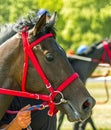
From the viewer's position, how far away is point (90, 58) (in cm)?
1052

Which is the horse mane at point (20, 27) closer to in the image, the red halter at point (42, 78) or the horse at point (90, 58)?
the red halter at point (42, 78)

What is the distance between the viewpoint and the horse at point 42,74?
153 inches

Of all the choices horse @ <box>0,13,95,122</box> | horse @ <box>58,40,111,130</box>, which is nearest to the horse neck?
horse @ <box>58,40,111,130</box>

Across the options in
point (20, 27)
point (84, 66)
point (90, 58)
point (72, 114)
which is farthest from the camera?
point (90, 58)

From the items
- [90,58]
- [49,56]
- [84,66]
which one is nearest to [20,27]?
[49,56]

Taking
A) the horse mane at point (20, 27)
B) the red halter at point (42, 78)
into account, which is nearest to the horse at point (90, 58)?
the horse mane at point (20, 27)

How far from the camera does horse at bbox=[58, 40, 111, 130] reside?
33.2ft

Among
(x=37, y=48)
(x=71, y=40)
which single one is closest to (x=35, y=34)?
(x=37, y=48)

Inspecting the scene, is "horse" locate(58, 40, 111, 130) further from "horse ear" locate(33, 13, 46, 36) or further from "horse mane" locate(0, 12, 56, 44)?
"horse ear" locate(33, 13, 46, 36)

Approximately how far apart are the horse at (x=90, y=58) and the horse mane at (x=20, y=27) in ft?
18.7

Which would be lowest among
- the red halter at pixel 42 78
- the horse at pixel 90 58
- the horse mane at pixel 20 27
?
the horse at pixel 90 58

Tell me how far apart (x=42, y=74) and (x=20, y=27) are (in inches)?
17.0

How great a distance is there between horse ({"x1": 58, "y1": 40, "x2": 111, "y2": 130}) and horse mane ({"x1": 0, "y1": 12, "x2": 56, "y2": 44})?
5.71 meters

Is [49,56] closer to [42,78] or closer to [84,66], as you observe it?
[42,78]
